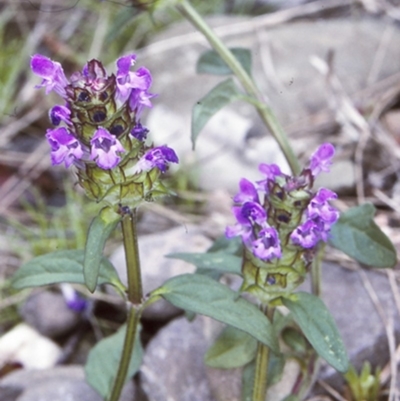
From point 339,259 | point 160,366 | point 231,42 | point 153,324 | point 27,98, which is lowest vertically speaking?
point 160,366

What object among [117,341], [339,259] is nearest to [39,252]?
[117,341]

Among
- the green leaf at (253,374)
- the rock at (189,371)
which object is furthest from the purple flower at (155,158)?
the rock at (189,371)

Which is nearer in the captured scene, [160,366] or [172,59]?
[160,366]

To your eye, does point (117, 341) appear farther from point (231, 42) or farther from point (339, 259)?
point (231, 42)

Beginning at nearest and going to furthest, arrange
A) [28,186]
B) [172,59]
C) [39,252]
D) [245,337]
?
[245,337]
[39,252]
[28,186]
[172,59]

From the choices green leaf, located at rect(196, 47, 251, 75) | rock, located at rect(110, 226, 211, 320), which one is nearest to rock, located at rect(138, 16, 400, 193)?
rock, located at rect(110, 226, 211, 320)

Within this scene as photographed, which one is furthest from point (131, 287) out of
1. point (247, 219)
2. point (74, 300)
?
point (74, 300)

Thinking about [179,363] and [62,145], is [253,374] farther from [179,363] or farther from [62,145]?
[62,145]
